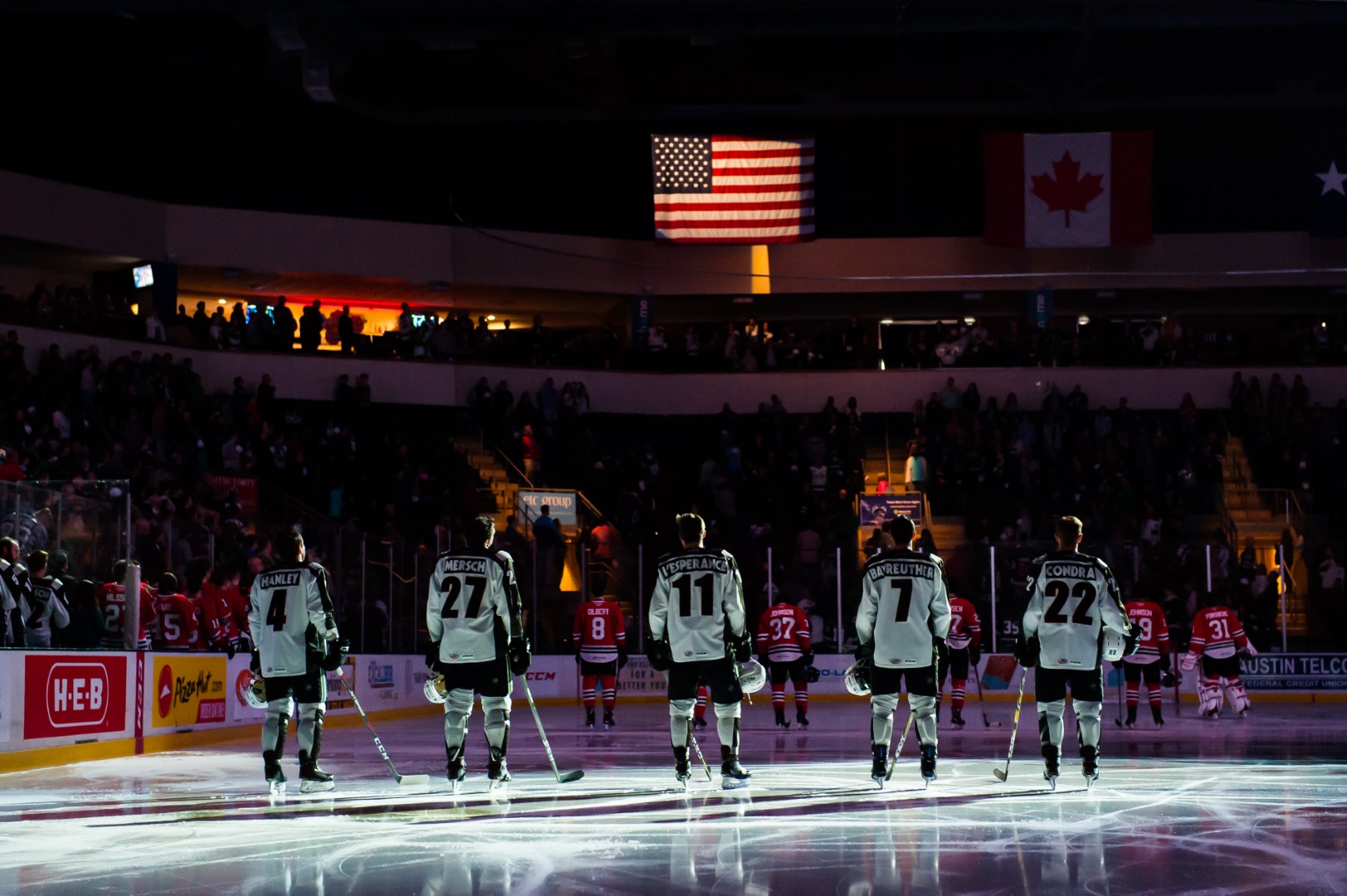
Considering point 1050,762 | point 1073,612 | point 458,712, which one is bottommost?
point 1050,762

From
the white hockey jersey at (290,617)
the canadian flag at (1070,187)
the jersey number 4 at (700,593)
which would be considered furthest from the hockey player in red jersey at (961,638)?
the canadian flag at (1070,187)

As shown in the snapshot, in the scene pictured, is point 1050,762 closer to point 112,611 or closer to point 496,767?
point 496,767

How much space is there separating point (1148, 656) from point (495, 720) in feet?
36.6

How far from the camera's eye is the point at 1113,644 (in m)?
11.4

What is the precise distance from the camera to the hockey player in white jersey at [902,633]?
11266 mm

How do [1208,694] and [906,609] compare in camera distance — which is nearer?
[906,609]

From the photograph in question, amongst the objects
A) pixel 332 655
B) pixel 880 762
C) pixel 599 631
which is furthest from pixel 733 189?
pixel 332 655

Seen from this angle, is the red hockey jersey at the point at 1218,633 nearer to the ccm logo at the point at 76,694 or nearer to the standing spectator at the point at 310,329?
the ccm logo at the point at 76,694

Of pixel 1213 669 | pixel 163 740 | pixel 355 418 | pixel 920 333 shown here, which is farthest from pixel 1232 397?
pixel 163 740

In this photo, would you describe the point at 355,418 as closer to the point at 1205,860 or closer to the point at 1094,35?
the point at 1094,35

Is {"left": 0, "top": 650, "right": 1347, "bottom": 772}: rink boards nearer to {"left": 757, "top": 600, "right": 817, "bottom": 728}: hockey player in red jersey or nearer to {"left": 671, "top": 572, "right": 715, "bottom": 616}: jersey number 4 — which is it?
{"left": 757, "top": 600, "right": 817, "bottom": 728}: hockey player in red jersey

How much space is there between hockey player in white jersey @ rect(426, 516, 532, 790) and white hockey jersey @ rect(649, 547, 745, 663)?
1.04 m

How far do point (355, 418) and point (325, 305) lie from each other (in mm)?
6362

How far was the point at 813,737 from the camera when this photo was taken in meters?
18.1
